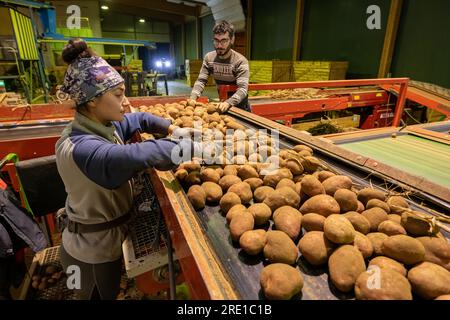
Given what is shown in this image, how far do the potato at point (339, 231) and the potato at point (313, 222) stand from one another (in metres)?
0.06

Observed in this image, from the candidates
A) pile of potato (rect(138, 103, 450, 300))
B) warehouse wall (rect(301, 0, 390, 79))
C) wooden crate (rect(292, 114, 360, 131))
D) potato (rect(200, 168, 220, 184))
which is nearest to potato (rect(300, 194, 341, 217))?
pile of potato (rect(138, 103, 450, 300))

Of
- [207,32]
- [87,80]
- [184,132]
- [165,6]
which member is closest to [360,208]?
[184,132]

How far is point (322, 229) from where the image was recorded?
934 millimetres

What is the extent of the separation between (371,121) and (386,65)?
2.36 m

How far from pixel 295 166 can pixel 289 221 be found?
43 cm

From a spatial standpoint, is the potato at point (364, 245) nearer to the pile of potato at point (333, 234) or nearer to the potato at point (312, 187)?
the pile of potato at point (333, 234)

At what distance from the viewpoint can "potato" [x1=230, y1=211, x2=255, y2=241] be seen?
3.10ft

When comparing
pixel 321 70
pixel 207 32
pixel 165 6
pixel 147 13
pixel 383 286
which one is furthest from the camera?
pixel 147 13

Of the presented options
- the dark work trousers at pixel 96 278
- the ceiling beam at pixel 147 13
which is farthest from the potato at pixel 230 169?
the ceiling beam at pixel 147 13

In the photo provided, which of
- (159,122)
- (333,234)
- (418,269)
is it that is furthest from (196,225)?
(159,122)

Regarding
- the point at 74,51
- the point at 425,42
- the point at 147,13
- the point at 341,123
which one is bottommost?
the point at 341,123

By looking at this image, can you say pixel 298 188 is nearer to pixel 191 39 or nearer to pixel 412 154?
pixel 412 154

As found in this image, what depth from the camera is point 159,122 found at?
1.83 m

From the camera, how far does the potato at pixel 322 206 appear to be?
99 cm
